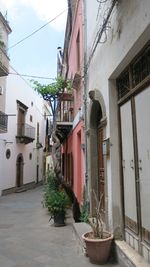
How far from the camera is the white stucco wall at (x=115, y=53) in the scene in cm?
355

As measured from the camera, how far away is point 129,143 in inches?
172

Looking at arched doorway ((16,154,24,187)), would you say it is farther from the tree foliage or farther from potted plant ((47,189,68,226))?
potted plant ((47,189,68,226))

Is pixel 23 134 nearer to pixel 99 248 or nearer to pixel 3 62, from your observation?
pixel 3 62

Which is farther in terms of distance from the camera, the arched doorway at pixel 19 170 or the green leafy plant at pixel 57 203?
the arched doorway at pixel 19 170

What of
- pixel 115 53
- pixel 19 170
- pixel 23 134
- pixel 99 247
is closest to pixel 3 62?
pixel 23 134

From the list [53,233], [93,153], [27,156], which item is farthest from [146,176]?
[27,156]

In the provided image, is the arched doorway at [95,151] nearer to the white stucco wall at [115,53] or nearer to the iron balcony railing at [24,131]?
the white stucco wall at [115,53]

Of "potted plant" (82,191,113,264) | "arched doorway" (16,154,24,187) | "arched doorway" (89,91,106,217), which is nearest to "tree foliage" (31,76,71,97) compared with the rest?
"arched doorway" (89,91,106,217)

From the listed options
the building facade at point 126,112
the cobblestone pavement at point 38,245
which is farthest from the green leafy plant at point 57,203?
the building facade at point 126,112

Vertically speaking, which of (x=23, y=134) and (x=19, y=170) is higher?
(x=23, y=134)

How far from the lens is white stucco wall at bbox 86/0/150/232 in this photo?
11.6 feet

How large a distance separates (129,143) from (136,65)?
3.74 feet

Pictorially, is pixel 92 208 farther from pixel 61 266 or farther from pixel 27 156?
pixel 27 156

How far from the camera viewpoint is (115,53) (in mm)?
4617
